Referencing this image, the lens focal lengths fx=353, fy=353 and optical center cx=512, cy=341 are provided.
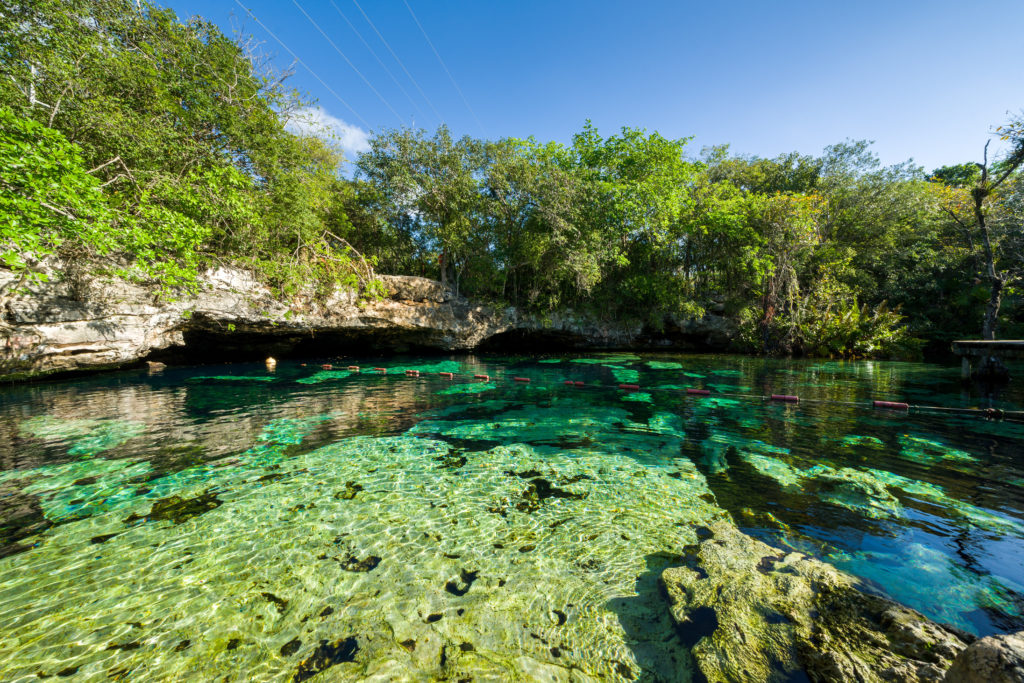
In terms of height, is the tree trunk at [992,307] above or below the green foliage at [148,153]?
below

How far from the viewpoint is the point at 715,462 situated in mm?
5109

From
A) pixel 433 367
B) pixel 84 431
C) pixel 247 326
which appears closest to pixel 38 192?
pixel 84 431

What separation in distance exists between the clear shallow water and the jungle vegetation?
6.58m

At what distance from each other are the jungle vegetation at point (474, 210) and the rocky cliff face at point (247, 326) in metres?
0.90

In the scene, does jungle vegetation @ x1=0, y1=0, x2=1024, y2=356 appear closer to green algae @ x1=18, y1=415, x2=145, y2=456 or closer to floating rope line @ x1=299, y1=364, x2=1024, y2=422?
green algae @ x1=18, y1=415, x2=145, y2=456

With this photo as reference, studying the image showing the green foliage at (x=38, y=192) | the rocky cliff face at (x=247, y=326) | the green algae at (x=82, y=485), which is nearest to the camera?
the green algae at (x=82, y=485)

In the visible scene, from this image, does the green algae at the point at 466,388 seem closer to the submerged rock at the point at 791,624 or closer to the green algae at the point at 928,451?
the submerged rock at the point at 791,624

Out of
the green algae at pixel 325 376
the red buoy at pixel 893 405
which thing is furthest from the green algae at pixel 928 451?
the green algae at pixel 325 376

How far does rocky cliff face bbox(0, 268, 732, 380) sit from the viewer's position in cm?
980

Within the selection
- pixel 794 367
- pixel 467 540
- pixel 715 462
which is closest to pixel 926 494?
pixel 715 462

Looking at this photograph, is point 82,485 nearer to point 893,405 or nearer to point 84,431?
point 84,431

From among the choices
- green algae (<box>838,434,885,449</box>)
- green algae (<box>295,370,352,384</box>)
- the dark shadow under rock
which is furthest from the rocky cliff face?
green algae (<box>838,434,885,449</box>)

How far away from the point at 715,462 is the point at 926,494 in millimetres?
2097

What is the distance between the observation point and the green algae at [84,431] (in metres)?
5.51
